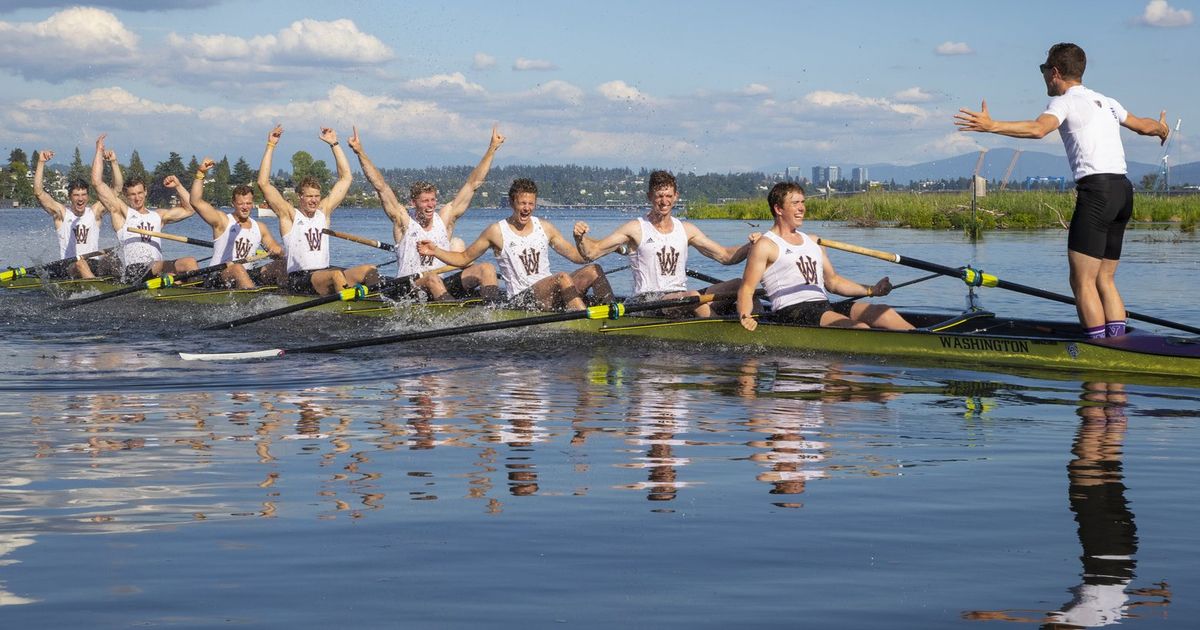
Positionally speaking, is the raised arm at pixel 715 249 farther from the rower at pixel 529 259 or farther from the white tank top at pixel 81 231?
the white tank top at pixel 81 231

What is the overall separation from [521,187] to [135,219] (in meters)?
9.64

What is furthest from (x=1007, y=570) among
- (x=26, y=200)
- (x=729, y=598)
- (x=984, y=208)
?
(x=26, y=200)

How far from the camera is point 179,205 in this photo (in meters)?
20.7

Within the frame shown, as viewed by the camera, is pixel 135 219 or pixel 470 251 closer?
pixel 470 251

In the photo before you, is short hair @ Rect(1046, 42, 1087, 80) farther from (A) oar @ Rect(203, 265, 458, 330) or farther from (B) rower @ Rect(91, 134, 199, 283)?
(B) rower @ Rect(91, 134, 199, 283)

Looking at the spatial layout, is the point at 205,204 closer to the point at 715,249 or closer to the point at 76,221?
the point at 76,221

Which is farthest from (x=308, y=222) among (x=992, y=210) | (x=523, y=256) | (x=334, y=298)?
(x=992, y=210)

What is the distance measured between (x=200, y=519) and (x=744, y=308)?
6.96m

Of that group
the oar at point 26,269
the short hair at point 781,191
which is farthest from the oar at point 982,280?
the oar at point 26,269

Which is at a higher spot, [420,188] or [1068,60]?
[1068,60]

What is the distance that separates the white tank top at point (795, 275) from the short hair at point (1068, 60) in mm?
2843

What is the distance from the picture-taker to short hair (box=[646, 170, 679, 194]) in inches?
516

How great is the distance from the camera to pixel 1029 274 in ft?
82.9

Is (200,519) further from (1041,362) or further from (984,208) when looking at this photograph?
(984,208)
